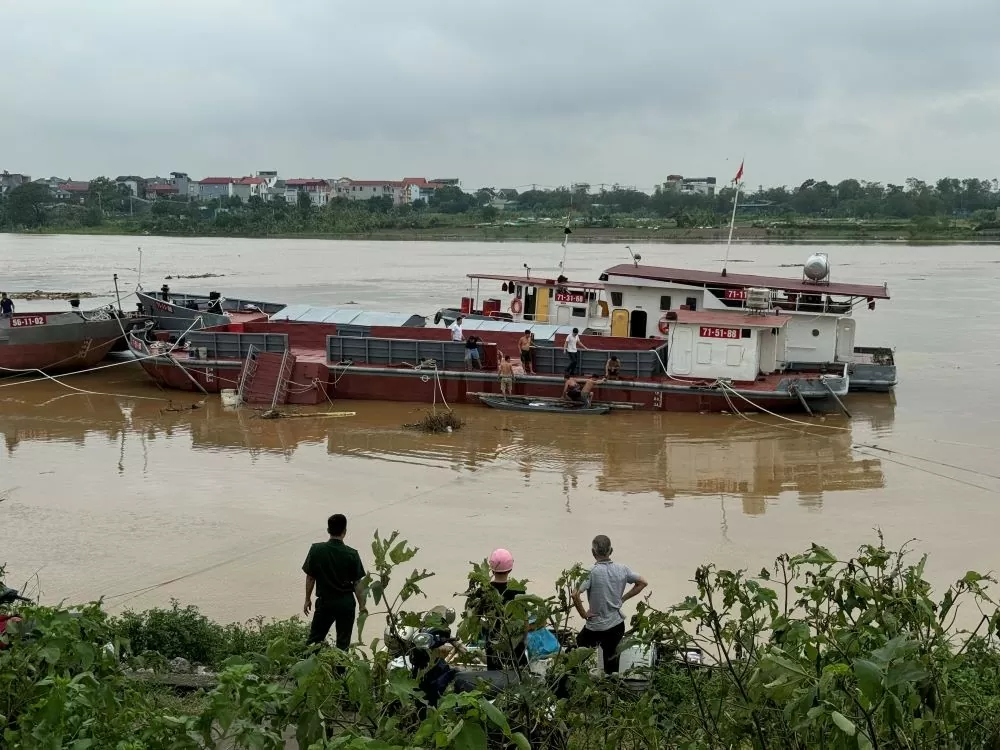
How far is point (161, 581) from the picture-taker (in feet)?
35.9

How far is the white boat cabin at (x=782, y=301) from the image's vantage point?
2217cm

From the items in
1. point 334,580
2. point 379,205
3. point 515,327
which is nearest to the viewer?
point 334,580

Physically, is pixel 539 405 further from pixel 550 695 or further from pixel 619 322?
pixel 550 695

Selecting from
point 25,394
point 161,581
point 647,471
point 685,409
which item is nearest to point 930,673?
point 161,581

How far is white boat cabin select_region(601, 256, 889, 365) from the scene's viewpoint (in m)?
22.2

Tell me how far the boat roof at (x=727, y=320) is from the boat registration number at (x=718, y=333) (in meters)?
0.17

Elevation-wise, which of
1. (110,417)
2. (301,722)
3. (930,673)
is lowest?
(110,417)

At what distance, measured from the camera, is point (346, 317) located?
25.1 metres

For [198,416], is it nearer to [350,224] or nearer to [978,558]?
[978,558]

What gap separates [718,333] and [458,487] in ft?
26.3

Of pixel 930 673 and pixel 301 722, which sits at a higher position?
pixel 930 673

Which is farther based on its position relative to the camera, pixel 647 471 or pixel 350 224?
pixel 350 224

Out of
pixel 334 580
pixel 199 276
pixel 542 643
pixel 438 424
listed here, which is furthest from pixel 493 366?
pixel 199 276

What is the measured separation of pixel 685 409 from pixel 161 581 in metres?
12.8
